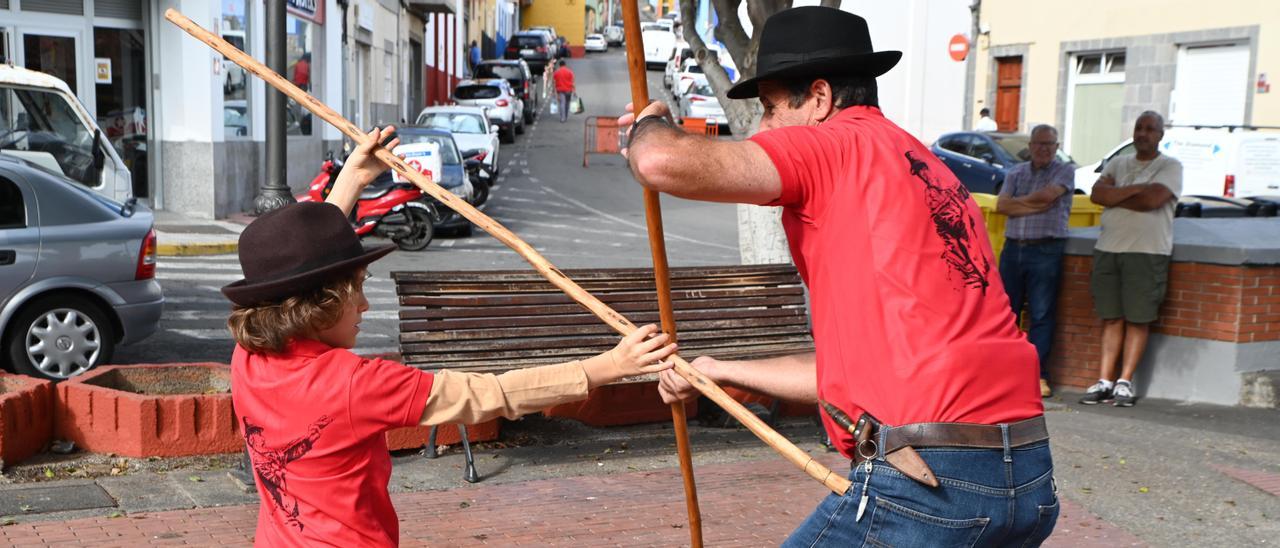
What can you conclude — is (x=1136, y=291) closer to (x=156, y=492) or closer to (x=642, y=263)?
(x=156, y=492)

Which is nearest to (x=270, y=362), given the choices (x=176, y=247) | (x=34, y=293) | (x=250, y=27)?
(x=34, y=293)

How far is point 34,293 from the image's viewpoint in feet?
26.2

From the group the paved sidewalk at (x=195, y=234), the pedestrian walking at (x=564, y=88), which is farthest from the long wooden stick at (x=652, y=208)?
the pedestrian walking at (x=564, y=88)

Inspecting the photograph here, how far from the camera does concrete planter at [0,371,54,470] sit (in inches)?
237

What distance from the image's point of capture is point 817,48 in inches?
112

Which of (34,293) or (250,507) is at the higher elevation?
(34,293)

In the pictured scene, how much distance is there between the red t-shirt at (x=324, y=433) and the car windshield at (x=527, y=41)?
54402 millimetres

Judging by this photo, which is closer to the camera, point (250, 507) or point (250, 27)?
point (250, 507)

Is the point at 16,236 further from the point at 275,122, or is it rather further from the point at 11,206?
the point at 275,122

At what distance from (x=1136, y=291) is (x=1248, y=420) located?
103 centimetres

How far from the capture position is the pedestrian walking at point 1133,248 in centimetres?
826

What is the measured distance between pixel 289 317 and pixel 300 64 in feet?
75.6

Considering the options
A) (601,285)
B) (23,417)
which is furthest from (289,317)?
(601,285)

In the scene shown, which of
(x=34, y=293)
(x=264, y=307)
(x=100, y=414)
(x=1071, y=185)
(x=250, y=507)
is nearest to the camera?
(x=264, y=307)
